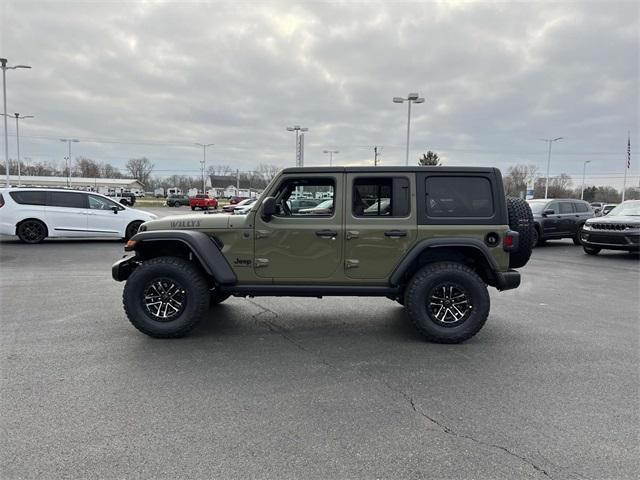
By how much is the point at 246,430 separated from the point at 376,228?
8.28ft

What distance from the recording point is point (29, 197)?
40.5 feet

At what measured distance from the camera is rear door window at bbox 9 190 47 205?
12195 millimetres

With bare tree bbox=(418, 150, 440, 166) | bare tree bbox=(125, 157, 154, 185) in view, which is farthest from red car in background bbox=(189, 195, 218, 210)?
bare tree bbox=(125, 157, 154, 185)

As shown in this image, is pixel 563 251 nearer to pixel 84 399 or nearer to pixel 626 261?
pixel 626 261

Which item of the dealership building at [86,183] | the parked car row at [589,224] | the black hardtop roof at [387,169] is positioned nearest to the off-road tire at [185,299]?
the black hardtop roof at [387,169]

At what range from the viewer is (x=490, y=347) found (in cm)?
457

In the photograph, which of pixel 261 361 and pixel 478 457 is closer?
pixel 478 457

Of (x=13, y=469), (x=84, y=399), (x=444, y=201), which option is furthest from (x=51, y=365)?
(x=444, y=201)

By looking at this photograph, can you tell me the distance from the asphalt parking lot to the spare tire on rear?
90cm

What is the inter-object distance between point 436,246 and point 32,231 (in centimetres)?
1229

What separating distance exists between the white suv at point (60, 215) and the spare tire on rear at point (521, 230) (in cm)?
1096

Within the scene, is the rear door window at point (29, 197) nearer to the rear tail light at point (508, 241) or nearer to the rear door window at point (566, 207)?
the rear tail light at point (508, 241)

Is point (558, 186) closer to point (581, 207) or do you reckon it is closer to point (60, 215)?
point (581, 207)

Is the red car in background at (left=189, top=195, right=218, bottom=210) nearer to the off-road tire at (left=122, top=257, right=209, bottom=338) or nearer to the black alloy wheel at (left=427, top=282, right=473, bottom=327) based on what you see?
the off-road tire at (left=122, top=257, right=209, bottom=338)
